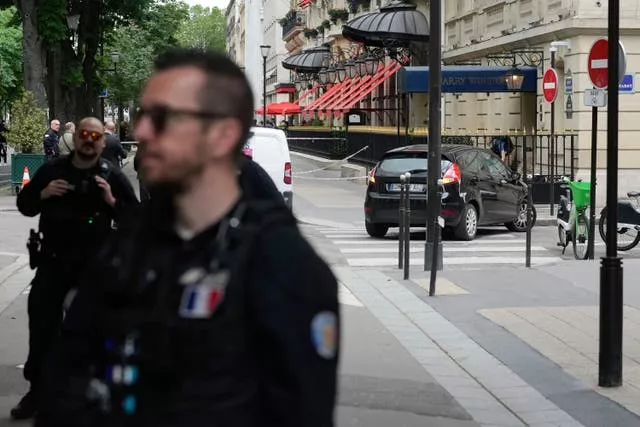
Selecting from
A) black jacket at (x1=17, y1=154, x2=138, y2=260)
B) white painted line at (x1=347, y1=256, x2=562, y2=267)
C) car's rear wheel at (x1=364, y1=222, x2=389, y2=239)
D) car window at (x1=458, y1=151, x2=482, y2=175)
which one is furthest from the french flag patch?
car's rear wheel at (x1=364, y1=222, x2=389, y2=239)

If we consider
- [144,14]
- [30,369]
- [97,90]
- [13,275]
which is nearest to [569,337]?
[30,369]

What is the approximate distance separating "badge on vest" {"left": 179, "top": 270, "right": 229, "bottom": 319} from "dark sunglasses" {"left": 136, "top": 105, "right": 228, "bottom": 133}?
32 centimetres

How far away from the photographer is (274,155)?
20.2 m

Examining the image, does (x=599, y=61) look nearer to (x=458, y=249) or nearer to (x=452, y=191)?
(x=458, y=249)

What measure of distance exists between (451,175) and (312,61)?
44.2 metres

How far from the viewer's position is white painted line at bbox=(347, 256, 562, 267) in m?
15.2

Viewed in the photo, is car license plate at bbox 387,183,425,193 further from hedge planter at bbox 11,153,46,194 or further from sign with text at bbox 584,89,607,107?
hedge planter at bbox 11,153,46,194

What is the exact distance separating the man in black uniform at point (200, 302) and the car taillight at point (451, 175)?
15833mm

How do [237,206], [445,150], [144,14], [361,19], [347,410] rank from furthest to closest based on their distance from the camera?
[144,14] < [361,19] < [445,150] < [347,410] < [237,206]

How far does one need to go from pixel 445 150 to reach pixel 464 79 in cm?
1037

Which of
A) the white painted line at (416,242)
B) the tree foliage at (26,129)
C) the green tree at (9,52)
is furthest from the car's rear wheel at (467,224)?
the green tree at (9,52)

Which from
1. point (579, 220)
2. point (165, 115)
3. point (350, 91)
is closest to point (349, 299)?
point (579, 220)

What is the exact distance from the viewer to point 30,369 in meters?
6.48

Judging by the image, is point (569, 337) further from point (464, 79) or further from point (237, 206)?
point (464, 79)
